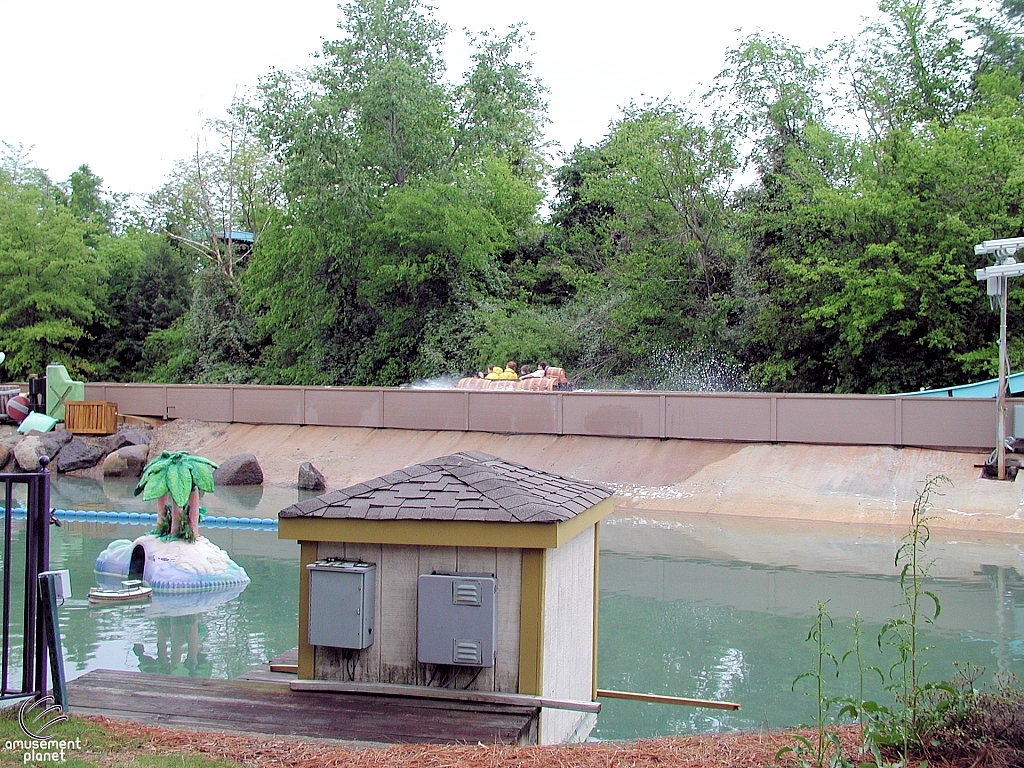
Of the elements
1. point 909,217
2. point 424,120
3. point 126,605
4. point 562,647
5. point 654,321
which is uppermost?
point 424,120

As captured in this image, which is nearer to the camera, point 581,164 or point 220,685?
point 220,685

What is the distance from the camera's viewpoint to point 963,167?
28.3m

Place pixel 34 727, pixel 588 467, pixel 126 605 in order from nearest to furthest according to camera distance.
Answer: pixel 34 727 → pixel 126 605 → pixel 588 467

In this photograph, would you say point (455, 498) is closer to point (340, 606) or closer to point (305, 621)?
point (340, 606)

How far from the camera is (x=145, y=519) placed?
20.7m

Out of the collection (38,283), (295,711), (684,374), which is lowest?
(295,711)

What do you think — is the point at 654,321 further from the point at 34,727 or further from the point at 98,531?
the point at 34,727

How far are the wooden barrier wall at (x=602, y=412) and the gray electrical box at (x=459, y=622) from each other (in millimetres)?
19218

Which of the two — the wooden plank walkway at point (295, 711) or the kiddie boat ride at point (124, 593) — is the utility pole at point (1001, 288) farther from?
the wooden plank walkway at point (295, 711)

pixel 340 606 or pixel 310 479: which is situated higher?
pixel 340 606

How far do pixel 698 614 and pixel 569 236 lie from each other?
36.9 metres

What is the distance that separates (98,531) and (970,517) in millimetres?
16749

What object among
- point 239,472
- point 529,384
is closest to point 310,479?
point 239,472

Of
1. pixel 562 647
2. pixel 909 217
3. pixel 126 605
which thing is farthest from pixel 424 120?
pixel 562 647
